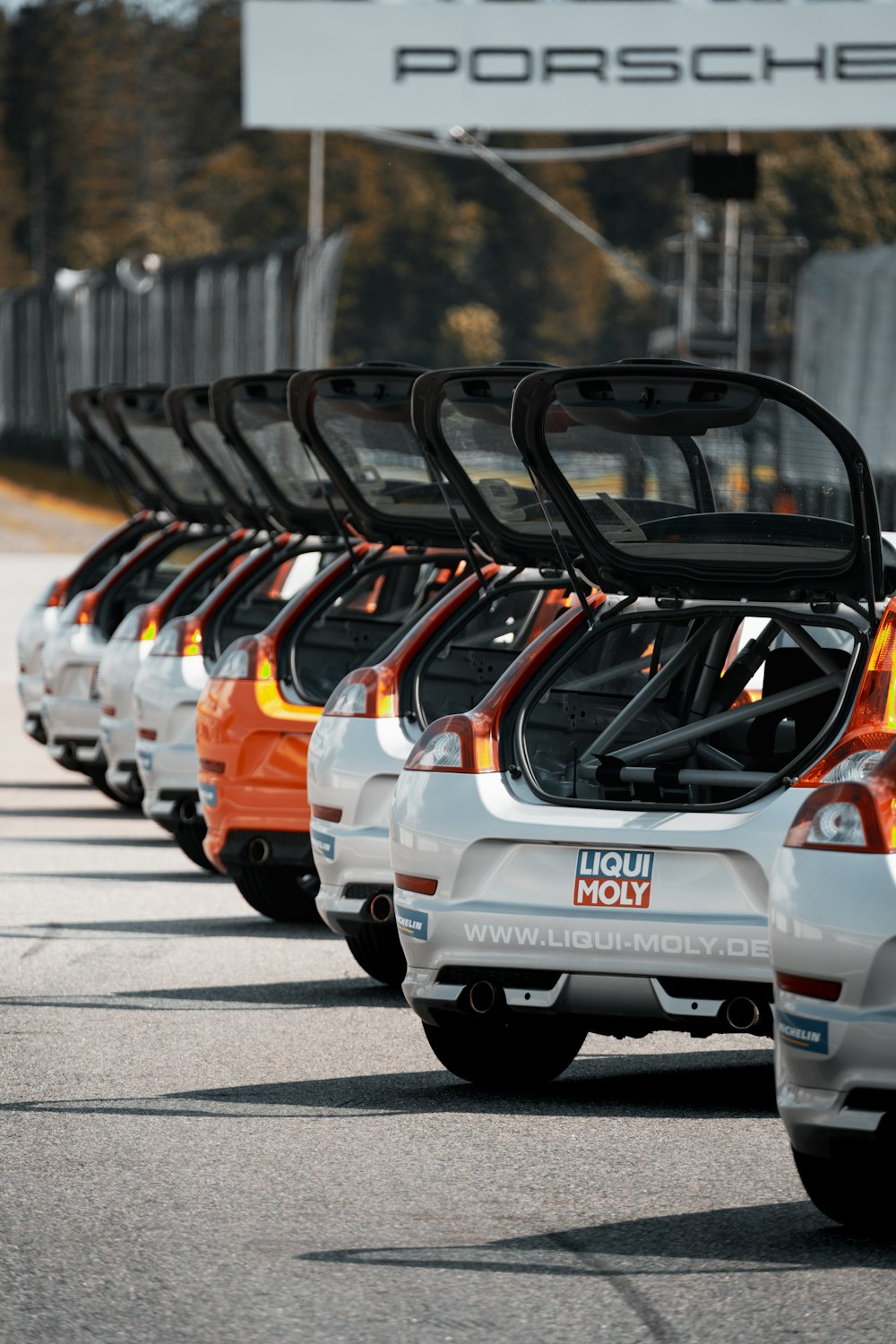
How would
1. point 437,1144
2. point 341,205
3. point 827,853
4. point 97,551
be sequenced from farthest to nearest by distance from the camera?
point 341,205, point 97,551, point 437,1144, point 827,853

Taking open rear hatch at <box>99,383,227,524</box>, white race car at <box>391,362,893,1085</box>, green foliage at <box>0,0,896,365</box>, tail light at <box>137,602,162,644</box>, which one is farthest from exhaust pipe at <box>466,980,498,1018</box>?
green foliage at <box>0,0,896,365</box>

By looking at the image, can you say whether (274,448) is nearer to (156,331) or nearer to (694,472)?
(694,472)

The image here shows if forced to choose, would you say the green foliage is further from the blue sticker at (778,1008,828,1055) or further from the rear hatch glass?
the blue sticker at (778,1008,828,1055)

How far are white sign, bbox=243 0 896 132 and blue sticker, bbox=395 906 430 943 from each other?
3021cm

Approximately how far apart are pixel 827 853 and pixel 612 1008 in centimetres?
145

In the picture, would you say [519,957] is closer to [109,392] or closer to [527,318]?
[109,392]

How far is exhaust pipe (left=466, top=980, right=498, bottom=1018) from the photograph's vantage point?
6.82 metres

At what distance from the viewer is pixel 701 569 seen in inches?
287

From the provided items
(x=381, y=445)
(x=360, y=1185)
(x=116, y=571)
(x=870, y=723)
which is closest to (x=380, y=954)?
(x=381, y=445)

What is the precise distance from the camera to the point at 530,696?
23.8 ft

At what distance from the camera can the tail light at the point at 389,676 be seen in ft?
28.8

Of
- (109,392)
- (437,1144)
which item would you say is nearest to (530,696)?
(437,1144)

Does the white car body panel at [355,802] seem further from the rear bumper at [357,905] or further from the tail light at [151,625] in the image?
the tail light at [151,625]

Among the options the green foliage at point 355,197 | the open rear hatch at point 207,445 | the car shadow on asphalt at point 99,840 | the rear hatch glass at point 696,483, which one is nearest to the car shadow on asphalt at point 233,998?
the rear hatch glass at point 696,483
